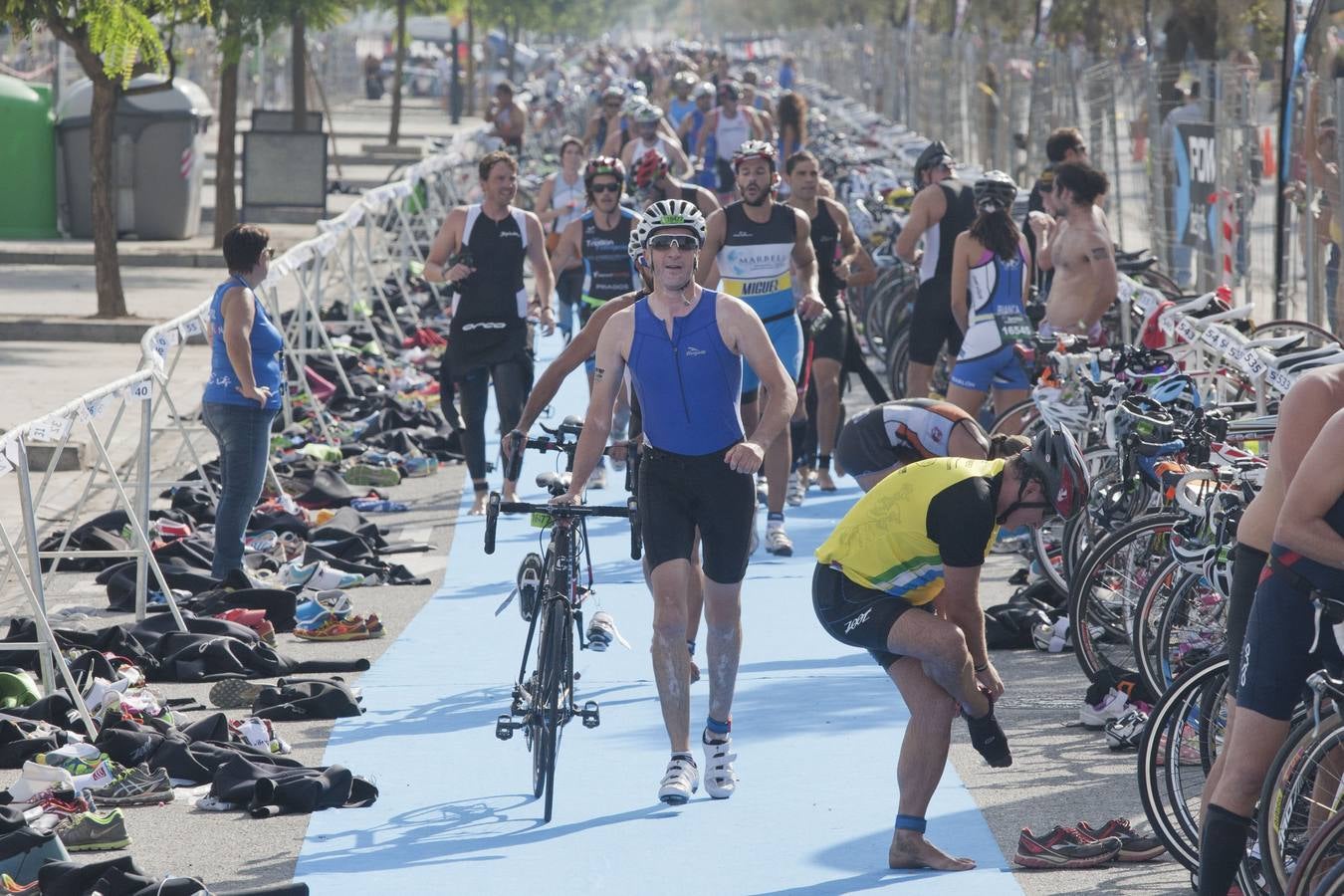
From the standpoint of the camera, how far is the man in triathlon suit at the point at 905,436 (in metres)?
7.62

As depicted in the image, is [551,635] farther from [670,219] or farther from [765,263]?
[765,263]

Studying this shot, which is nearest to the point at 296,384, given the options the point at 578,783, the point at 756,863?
the point at 578,783

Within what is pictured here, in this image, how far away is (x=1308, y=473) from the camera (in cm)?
484

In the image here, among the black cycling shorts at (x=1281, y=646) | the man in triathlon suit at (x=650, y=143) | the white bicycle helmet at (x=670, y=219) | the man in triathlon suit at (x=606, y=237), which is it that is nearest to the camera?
the black cycling shorts at (x=1281, y=646)

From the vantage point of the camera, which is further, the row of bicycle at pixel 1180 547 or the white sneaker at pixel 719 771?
the white sneaker at pixel 719 771

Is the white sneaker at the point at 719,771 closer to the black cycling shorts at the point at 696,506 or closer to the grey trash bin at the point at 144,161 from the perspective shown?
the black cycling shorts at the point at 696,506

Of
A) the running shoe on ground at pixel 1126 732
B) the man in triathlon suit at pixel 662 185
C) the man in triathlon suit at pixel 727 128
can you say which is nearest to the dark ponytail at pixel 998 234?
the man in triathlon suit at pixel 662 185

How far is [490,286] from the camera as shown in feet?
39.2

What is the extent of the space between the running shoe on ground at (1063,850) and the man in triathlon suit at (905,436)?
1.60 metres

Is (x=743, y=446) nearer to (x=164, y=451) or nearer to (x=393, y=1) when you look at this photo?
(x=164, y=451)

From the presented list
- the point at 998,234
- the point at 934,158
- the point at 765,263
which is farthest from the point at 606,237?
the point at 998,234

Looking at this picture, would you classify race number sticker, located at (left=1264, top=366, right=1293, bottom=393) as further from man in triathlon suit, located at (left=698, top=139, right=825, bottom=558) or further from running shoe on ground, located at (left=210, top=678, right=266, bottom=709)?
running shoe on ground, located at (left=210, top=678, right=266, bottom=709)

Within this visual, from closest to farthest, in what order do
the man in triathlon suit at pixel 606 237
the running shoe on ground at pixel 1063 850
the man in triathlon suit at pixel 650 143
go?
the running shoe on ground at pixel 1063 850, the man in triathlon suit at pixel 606 237, the man in triathlon suit at pixel 650 143

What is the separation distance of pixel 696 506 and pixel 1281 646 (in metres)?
2.62
